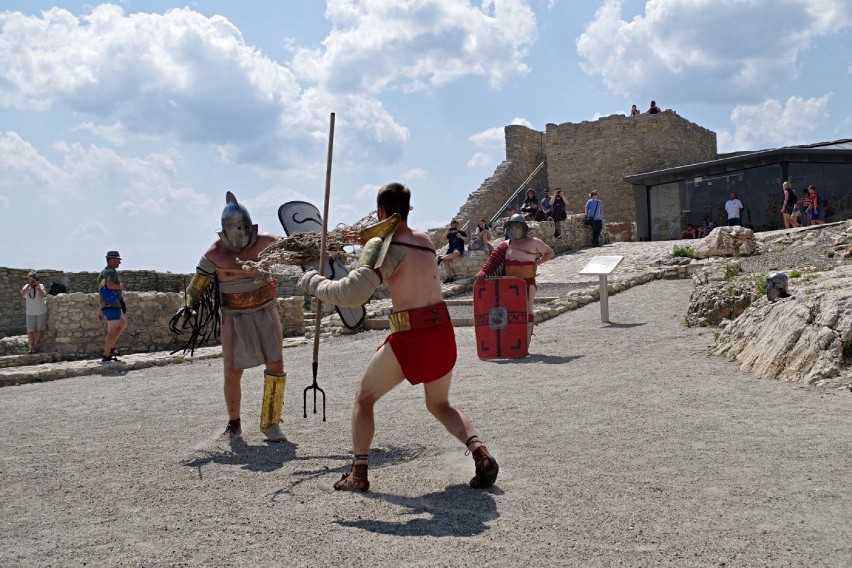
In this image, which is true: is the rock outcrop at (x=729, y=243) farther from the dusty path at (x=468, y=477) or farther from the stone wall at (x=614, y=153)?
the stone wall at (x=614, y=153)

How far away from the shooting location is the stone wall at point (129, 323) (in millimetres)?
14305

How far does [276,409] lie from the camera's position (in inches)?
233

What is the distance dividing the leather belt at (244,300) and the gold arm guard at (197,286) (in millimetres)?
156

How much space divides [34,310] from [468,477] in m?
11.8

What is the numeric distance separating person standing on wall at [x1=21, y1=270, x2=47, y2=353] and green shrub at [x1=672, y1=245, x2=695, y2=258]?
12.7 metres

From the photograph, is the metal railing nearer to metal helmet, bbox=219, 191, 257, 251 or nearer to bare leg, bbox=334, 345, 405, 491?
metal helmet, bbox=219, 191, 257, 251

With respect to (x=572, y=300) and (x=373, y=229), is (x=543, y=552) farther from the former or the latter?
(x=572, y=300)

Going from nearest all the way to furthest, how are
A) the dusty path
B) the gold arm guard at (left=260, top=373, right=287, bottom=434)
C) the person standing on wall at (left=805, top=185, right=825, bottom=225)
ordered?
1. the dusty path
2. the gold arm guard at (left=260, top=373, right=287, bottom=434)
3. the person standing on wall at (left=805, top=185, right=825, bottom=225)

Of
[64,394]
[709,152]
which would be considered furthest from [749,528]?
[709,152]

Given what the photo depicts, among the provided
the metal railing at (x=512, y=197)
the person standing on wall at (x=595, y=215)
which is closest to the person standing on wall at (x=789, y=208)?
the person standing on wall at (x=595, y=215)

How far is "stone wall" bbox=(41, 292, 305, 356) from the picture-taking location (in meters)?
14.3

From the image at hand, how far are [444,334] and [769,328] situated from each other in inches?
170

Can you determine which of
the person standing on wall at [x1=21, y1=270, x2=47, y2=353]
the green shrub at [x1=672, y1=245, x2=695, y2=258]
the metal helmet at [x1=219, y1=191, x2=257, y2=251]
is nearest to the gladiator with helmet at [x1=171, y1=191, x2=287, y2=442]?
the metal helmet at [x1=219, y1=191, x2=257, y2=251]

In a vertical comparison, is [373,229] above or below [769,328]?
above
